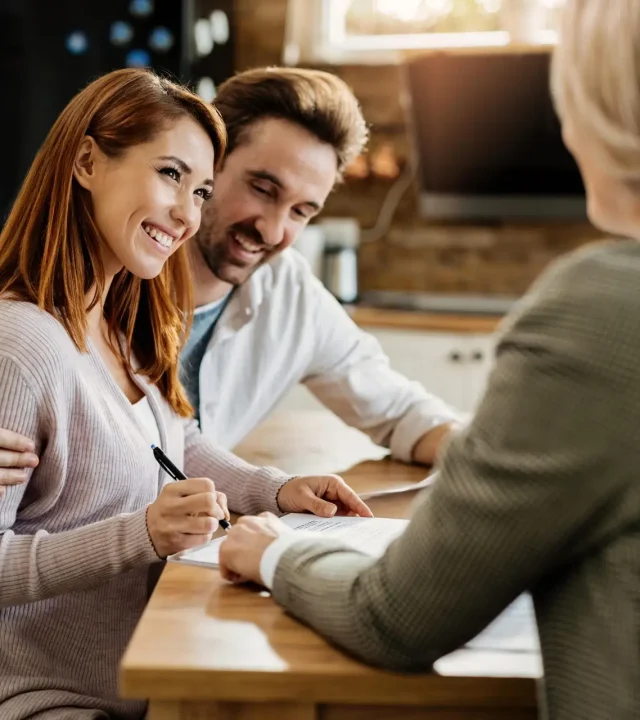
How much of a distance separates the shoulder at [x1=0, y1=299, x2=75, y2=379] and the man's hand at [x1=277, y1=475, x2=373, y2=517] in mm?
344

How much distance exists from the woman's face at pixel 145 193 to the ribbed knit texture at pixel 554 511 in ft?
2.20

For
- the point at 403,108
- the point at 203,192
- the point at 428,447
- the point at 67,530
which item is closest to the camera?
the point at 67,530

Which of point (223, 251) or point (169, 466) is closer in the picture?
point (169, 466)

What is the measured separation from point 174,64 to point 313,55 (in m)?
0.77

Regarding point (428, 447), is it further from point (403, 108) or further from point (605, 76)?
point (403, 108)

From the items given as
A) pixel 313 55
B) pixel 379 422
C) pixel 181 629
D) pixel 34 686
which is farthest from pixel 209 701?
pixel 313 55

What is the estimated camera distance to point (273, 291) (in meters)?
2.09

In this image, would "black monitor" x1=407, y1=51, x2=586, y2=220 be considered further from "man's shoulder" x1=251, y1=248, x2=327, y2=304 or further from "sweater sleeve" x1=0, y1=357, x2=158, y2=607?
"sweater sleeve" x1=0, y1=357, x2=158, y2=607

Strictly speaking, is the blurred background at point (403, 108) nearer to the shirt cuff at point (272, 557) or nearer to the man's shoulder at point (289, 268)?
the man's shoulder at point (289, 268)

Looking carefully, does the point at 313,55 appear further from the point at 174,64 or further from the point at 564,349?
the point at 564,349

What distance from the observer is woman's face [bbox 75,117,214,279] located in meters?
1.34

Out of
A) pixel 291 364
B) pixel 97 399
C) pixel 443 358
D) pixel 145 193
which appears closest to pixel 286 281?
pixel 291 364

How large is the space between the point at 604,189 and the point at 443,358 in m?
2.57

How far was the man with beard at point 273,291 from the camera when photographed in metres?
1.94
